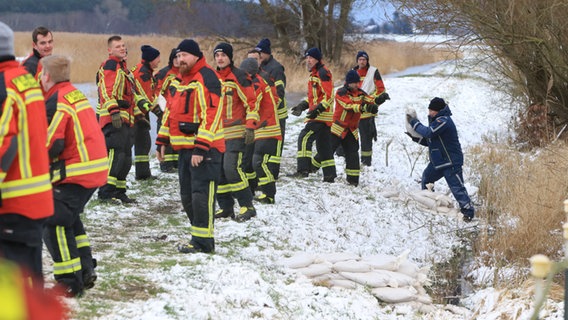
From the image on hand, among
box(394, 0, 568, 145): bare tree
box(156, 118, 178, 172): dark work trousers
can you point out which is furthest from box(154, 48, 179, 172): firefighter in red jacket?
box(394, 0, 568, 145): bare tree

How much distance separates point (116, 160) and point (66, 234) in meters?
4.10

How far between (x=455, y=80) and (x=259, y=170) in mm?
23672

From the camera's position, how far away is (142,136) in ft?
37.0

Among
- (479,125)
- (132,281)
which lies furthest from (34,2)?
(132,281)

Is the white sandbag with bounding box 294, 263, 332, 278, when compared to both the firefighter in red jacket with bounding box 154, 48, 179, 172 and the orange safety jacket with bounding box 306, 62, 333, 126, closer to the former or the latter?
the firefighter in red jacket with bounding box 154, 48, 179, 172

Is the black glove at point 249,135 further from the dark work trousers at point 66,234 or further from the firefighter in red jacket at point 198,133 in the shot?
the dark work trousers at point 66,234

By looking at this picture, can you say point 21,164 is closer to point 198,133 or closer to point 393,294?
point 198,133

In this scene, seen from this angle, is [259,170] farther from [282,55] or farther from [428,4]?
[282,55]

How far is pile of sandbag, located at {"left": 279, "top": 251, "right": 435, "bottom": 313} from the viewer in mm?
7262

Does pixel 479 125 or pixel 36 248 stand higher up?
pixel 36 248

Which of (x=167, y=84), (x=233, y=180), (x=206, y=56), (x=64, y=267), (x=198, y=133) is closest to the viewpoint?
(x=64, y=267)

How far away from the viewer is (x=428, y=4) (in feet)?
40.7

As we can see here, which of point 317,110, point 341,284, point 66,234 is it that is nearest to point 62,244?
point 66,234

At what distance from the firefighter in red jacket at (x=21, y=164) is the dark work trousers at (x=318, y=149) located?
7.36m
